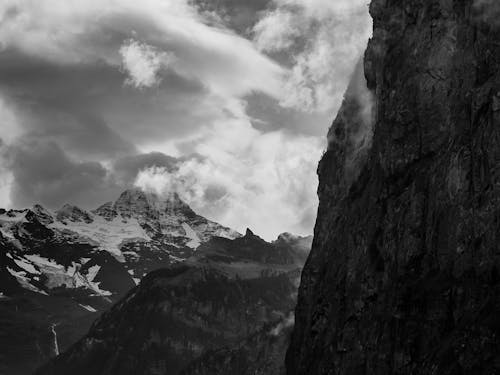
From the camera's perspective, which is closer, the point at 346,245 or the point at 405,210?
the point at 405,210

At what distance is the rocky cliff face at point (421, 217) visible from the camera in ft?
306

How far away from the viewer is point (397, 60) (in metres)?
123

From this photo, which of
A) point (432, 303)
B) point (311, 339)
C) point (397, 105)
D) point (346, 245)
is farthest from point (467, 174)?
point (311, 339)

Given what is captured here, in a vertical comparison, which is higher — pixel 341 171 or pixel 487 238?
pixel 341 171

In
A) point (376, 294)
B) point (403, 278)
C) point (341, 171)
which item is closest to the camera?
point (403, 278)

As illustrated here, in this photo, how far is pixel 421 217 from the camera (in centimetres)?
10688

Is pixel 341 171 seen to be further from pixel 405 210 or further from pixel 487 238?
pixel 487 238

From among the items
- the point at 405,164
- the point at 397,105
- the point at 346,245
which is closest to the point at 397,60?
the point at 397,105

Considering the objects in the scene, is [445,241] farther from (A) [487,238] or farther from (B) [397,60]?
(B) [397,60]

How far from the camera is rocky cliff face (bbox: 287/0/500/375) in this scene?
9325 centimetres

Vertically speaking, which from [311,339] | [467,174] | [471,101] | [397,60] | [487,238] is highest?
[397,60]

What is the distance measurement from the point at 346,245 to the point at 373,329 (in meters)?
21.3

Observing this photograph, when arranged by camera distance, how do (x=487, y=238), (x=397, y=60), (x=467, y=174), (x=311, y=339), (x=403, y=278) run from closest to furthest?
(x=487, y=238) → (x=467, y=174) → (x=403, y=278) → (x=397, y=60) → (x=311, y=339)

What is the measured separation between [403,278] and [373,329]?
27.5 feet
